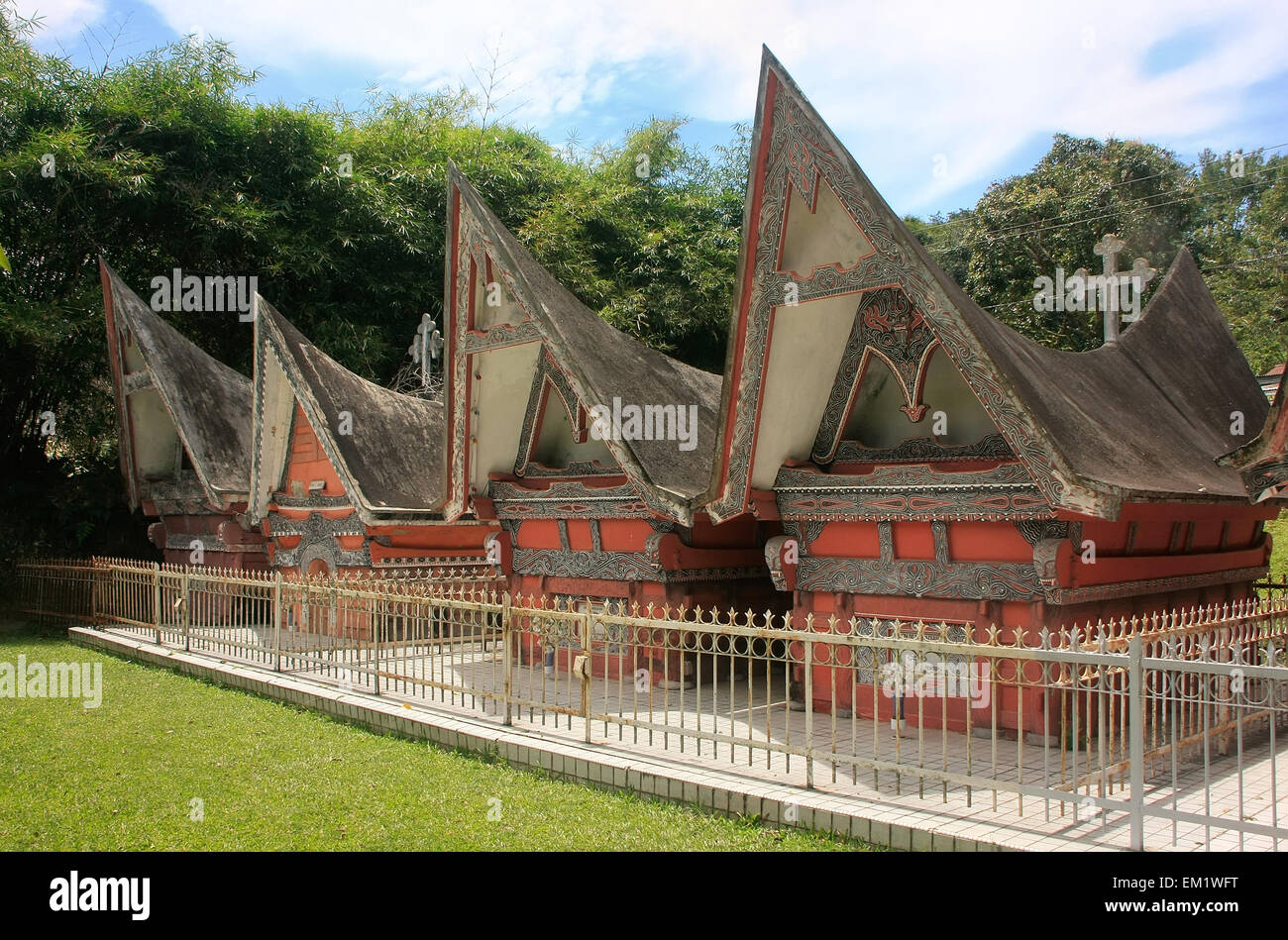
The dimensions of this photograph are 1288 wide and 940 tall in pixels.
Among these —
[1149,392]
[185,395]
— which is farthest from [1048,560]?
[185,395]

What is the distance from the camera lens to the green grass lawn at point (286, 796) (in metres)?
6.27

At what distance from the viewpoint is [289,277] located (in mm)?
24641

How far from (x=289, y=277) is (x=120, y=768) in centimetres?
1868

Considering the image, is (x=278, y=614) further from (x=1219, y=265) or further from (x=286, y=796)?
(x=1219, y=265)

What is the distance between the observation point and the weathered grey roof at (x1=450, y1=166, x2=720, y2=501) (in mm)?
11062

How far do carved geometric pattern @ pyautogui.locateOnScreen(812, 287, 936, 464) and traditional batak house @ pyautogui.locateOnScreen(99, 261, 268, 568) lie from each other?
1156cm

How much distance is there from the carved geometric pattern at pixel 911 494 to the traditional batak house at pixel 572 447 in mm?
1106


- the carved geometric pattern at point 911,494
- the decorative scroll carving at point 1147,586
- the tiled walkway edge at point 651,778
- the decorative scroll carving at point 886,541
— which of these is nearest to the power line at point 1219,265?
the decorative scroll carving at point 1147,586

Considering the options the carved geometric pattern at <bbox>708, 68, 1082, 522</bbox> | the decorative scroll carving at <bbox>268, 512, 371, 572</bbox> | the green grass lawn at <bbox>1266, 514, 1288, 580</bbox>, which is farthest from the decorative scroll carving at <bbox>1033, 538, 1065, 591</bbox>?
the green grass lawn at <bbox>1266, 514, 1288, 580</bbox>

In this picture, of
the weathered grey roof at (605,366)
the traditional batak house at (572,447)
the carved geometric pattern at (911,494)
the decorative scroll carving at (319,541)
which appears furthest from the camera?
the decorative scroll carving at (319,541)

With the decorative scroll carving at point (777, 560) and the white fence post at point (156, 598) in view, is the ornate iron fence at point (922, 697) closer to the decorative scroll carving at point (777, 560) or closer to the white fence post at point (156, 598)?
the white fence post at point (156, 598)

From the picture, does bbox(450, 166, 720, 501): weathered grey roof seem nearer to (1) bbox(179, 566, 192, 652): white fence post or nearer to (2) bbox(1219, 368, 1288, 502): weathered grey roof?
(2) bbox(1219, 368, 1288, 502): weathered grey roof

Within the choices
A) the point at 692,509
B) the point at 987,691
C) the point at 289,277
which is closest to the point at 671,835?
the point at 987,691

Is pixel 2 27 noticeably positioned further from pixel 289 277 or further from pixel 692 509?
pixel 692 509
